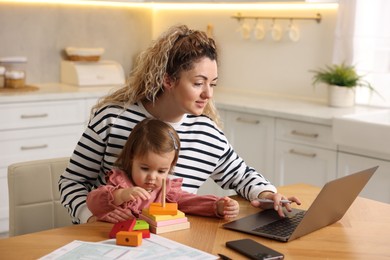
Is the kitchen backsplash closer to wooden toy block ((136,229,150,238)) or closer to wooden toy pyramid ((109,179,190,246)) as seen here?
wooden toy pyramid ((109,179,190,246))

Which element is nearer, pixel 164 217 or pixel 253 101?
pixel 164 217

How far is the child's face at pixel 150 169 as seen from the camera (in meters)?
1.80

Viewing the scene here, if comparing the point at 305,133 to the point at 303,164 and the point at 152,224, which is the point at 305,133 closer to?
the point at 303,164

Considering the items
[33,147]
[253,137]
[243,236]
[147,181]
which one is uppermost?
[147,181]

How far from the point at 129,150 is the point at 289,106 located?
2.03m

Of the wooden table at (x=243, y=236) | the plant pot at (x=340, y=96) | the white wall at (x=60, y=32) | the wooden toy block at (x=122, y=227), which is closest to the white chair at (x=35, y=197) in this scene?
the wooden table at (x=243, y=236)

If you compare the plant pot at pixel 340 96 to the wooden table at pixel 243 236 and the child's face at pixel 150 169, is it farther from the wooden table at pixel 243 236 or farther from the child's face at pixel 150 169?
the child's face at pixel 150 169

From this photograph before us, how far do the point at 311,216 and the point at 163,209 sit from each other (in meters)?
0.37

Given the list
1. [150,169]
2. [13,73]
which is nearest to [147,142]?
[150,169]

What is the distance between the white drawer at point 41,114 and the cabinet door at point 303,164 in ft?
4.15

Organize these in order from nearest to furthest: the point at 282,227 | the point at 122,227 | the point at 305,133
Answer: the point at 122,227 < the point at 282,227 < the point at 305,133

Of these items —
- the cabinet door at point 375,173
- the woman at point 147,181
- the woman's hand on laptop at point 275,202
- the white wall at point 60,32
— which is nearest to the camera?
the woman at point 147,181

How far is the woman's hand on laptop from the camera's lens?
1886mm

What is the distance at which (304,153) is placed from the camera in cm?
348
